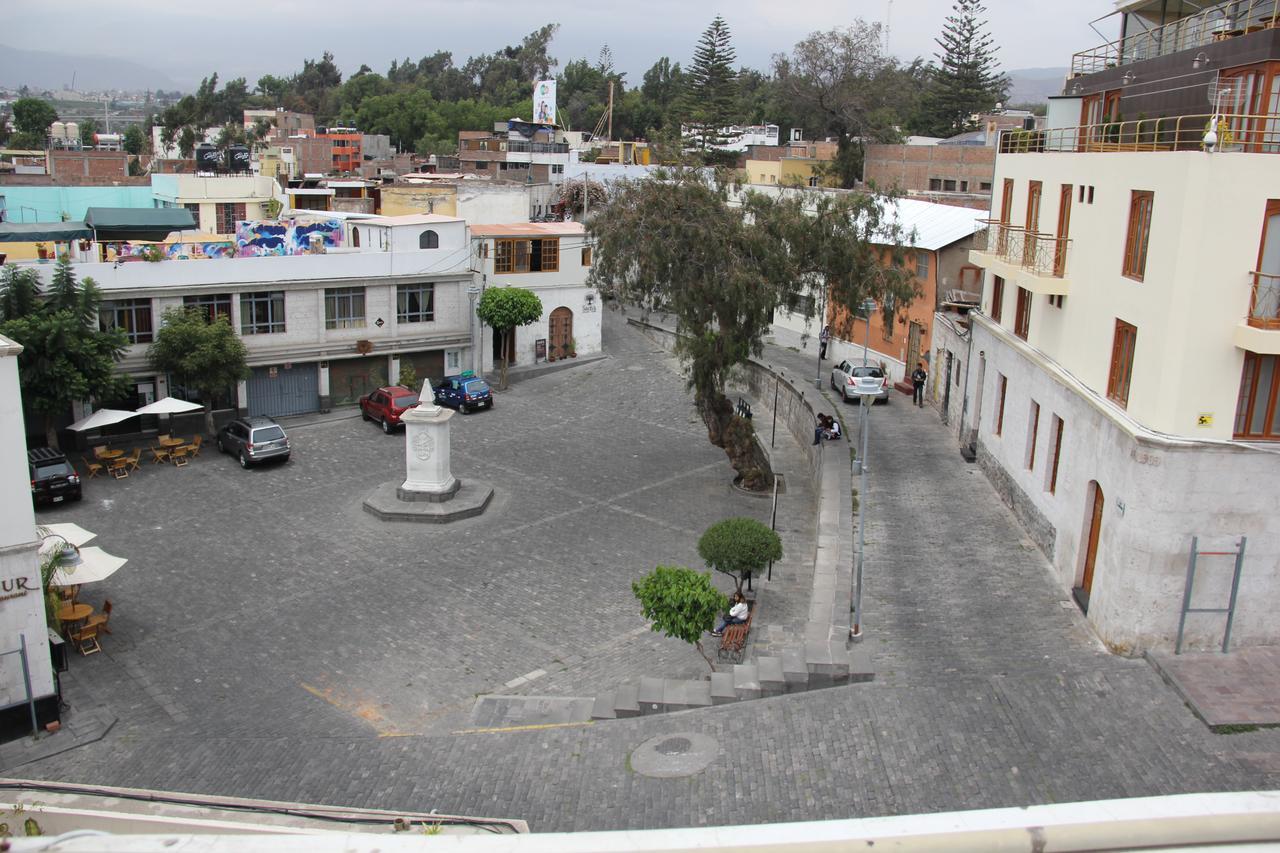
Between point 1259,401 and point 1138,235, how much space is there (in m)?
3.00

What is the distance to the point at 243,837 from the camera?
3818 mm

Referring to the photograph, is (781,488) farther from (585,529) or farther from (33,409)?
(33,409)

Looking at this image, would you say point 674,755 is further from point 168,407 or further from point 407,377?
point 407,377

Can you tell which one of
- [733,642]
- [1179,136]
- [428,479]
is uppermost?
[1179,136]

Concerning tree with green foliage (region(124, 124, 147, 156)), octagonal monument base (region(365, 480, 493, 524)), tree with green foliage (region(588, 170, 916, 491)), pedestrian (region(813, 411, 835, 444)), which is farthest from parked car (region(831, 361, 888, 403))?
tree with green foliage (region(124, 124, 147, 156))

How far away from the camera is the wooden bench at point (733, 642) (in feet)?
55.4

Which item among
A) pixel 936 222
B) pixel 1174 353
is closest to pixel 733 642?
pixel 1174 353

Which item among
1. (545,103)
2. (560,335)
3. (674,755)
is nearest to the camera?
(674,755)

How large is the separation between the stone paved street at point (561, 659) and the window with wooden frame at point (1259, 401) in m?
3.38

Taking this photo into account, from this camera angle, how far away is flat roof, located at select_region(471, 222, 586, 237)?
4006 centimetres

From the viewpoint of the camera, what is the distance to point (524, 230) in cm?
4128

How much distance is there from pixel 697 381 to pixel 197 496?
43.4 ft

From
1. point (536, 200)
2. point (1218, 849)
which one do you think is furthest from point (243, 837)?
point (536, 200)

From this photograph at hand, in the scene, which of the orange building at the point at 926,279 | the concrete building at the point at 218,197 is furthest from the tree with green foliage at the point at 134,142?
the orange building at the point at 926,279
